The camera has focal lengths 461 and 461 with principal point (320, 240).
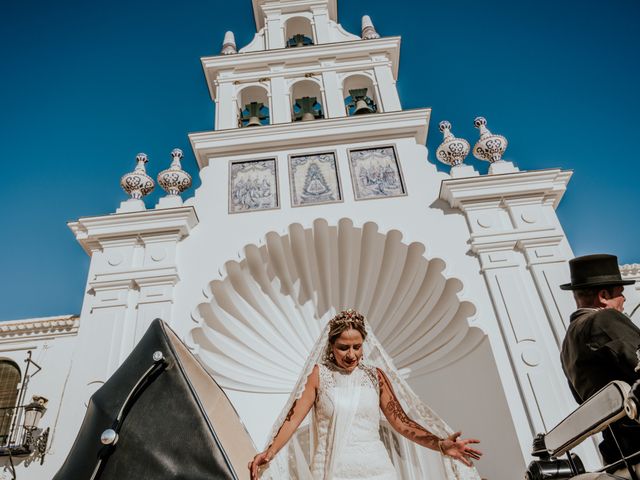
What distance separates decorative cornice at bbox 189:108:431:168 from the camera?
6.75 m

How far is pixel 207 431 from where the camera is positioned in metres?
1.07

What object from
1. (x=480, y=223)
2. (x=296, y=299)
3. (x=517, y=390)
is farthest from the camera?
(x=296, y=299)

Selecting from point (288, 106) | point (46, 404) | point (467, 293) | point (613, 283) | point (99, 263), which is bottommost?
point (613, 283)

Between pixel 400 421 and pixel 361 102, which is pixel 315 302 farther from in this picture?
pixel 400 421

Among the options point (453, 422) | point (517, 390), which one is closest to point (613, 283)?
point (517, 390)

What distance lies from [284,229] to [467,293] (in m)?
2.32

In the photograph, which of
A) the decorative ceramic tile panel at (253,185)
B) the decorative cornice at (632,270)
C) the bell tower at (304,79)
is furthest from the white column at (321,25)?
the decorative cornice at (632,270)

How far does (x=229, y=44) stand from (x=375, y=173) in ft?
16.2

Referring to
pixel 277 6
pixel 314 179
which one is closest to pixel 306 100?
pixel 314 179

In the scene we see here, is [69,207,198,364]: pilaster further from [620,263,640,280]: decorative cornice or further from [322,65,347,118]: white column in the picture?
[620,263,640,280]: decorative cornice

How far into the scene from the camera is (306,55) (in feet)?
27.3

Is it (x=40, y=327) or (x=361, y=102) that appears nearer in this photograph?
(x=40, y=327)

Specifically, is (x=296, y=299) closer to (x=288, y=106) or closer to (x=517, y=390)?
(x=517, y=390)

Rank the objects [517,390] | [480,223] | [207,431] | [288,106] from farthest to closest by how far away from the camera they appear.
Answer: [288,106]
[480,223]
[517,390]
[207,431]
